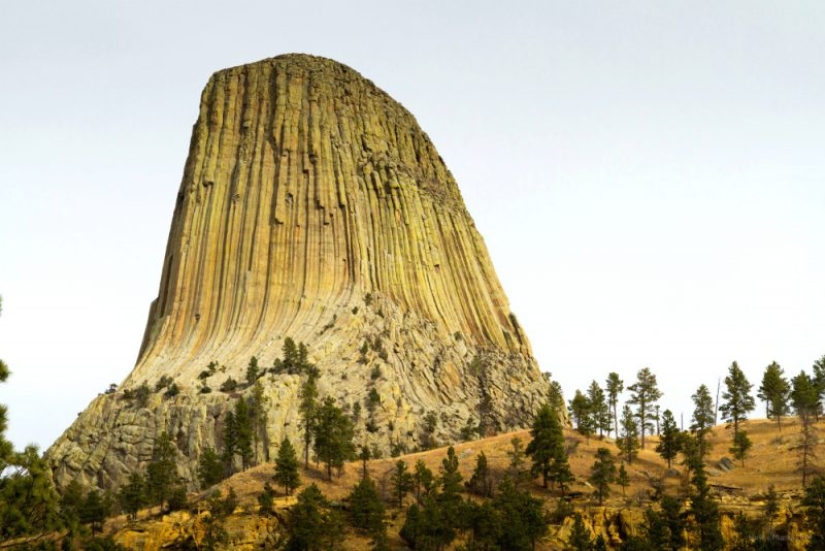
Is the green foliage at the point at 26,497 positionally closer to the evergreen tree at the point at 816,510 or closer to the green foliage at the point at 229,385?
the evergreen tree at the point at 816,510

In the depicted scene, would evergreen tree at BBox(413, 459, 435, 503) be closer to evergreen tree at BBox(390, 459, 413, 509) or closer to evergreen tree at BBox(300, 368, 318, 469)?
evergreen tree at BBox(390, 459, 413, 509)

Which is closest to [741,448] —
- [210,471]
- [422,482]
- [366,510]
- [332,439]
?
[422,482]

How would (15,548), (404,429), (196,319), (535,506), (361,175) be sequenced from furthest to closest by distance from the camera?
(361,175) → (196,319) → (404,429) → (535,506) → (15,548)

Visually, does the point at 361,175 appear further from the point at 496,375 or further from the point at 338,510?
the point at 338,510

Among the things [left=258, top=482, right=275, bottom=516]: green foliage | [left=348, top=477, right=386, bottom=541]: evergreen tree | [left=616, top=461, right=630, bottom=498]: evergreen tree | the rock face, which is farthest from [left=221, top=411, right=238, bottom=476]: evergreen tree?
[left=616, top=461, right=630, bottom=498]: evergreen tree

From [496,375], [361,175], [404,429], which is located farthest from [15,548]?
[361,175]

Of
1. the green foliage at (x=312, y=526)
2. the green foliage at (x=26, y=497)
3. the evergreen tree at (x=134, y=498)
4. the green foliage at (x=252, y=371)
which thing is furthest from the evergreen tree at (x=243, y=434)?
the green foliage at (x=26, y=497)

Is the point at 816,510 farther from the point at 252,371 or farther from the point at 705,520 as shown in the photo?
the point at 252,371
